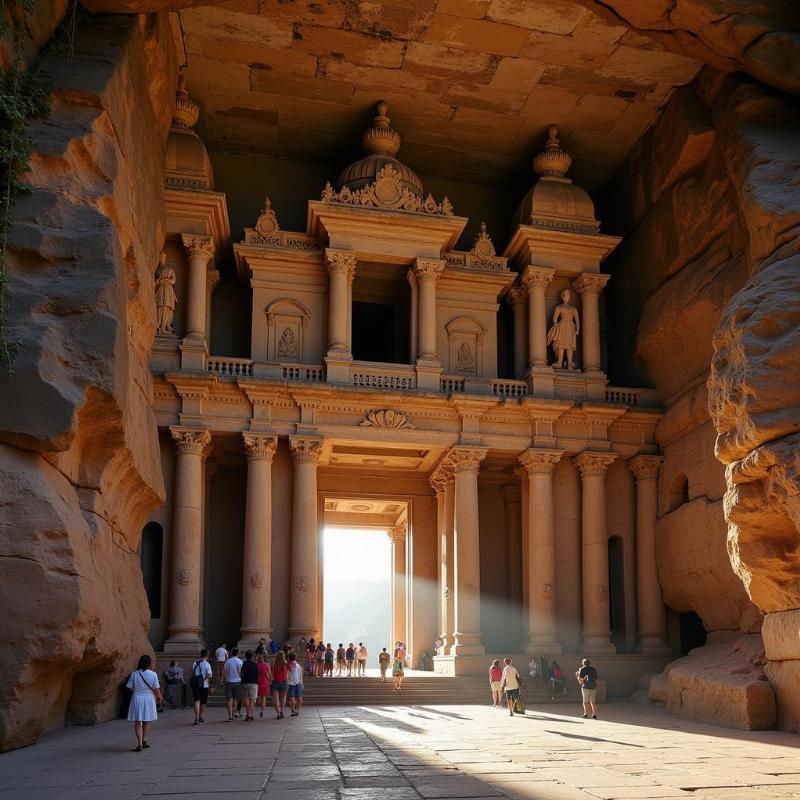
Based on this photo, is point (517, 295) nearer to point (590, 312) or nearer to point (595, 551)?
point (590, 312)

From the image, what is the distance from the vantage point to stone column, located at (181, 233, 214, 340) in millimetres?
27328

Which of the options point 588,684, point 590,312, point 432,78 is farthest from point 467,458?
point 432,78

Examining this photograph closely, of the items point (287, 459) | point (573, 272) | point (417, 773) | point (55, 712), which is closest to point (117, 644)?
point (55, 712)

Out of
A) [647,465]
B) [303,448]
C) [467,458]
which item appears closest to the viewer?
[303,448]

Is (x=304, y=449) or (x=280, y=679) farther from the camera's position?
(x=304, y=449)

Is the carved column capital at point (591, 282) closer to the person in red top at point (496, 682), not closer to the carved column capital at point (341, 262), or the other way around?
the carved column capital at point (341, 262)

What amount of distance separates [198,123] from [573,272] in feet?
42.4

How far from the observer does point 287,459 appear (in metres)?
27.7

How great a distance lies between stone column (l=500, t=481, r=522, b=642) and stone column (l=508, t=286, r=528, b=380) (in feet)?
13.7

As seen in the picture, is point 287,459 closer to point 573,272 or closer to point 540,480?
point 540,480

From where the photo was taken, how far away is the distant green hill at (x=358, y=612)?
240 feet

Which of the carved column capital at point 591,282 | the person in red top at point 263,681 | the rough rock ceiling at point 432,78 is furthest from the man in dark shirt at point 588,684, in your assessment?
the rough rock ceiling at point 432,78

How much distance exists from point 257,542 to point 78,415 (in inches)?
492

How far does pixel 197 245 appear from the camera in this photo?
27.5m
